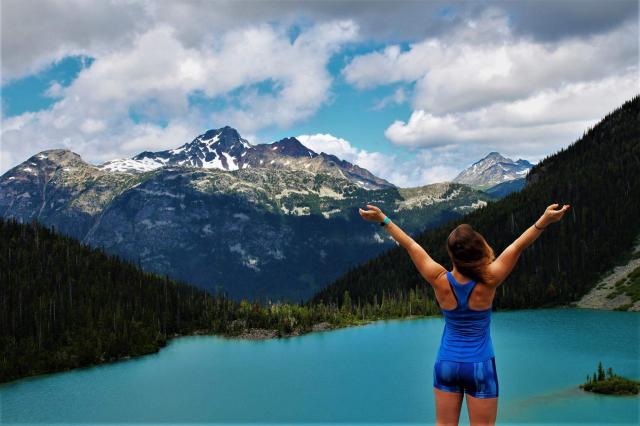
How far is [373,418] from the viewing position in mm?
63469

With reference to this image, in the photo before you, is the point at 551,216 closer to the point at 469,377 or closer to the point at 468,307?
the point at 468,307

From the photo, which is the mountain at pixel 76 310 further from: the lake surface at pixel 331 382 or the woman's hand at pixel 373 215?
the woman's hand at pixel 373 215

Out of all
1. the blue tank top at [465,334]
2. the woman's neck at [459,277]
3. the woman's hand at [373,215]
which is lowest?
the blue tank top at [465,334]

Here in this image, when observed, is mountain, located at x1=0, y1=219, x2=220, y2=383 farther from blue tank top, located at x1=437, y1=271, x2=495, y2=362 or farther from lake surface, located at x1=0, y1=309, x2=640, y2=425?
blue tank top, located at x1=437, y1=271, x2=495, y2=362

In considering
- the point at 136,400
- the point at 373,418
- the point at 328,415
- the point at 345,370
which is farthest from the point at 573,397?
the point at 136,400

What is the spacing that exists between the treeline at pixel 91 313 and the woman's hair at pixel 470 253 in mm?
139280

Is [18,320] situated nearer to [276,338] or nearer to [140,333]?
[140,333]

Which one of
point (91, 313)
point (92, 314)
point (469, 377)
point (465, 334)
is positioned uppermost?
point (465, 334)

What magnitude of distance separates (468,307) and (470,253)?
97cm

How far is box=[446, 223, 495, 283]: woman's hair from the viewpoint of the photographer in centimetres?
899

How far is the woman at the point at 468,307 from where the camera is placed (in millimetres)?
9164

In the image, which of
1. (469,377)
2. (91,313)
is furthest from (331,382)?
(91,313)

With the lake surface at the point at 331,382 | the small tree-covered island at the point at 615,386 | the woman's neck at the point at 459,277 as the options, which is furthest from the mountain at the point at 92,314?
the woman's neck at the point at 459,277

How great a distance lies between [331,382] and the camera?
8969 centimetres
